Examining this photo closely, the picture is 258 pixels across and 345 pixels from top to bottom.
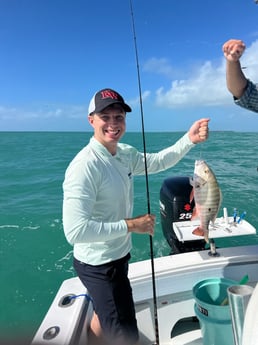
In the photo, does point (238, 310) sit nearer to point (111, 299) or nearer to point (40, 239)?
point (111, 299)

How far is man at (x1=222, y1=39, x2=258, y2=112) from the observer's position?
1.70 metres

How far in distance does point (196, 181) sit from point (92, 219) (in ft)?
2.69

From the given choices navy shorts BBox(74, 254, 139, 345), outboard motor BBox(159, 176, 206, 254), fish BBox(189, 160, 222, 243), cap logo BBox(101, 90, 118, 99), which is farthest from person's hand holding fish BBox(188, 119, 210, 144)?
outboard motor BBox(159, 176, 206, 254)

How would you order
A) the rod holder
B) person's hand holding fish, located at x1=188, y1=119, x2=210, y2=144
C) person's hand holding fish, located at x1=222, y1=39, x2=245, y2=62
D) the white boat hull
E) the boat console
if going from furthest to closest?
the boat console → the white boat hull → person's hand holding fish, located at x1=188, y1=119, x2=210, y2=144 → person's hand holding fish, located at x1=222, y1=39, x2=245, y2=62 → the rod holder

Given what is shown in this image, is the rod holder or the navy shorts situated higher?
the rod holder

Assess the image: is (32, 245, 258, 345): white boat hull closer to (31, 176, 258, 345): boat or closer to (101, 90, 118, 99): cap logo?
(31, 176, 258, 345): boat

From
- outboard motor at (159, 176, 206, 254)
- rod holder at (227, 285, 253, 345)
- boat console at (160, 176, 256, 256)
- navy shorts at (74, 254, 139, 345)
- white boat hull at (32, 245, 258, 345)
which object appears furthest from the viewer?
outboard motor at (159, 176, 206, 254)

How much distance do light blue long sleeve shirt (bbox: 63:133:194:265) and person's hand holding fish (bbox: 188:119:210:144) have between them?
0.57 m

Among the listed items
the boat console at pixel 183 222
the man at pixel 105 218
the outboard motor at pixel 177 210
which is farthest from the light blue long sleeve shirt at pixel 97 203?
the outboard motor at pixel 177 210

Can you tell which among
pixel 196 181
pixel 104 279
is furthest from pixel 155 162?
pixel 104 279

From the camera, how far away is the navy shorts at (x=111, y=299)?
1.94 metres

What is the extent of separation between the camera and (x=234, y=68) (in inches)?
68.4

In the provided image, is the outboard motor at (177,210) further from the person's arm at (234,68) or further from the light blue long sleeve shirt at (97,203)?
the person's arm at (234,68)

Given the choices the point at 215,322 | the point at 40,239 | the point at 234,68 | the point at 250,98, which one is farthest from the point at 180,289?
the point at 40,239
